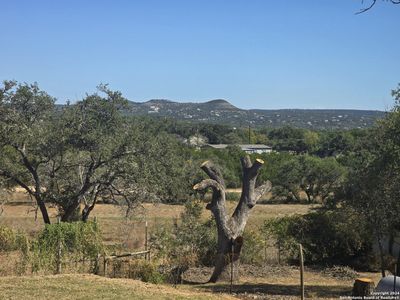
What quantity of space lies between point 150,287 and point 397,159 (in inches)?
265

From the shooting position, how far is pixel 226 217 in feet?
52.1

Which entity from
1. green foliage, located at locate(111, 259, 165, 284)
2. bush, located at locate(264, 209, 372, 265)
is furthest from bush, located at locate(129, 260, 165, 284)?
bush, located at locate(264, 209, 372, 265)

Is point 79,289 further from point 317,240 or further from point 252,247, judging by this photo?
point 317,240

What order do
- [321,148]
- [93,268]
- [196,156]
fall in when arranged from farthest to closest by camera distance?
[321,148] → [196,156] → [93,268]

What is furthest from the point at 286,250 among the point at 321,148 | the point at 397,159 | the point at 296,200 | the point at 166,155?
the point at 321,148

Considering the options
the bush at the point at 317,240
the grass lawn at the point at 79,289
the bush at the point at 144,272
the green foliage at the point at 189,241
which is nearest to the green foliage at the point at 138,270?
the bush at the point at 144,272

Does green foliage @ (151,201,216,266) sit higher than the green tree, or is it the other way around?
the green tree

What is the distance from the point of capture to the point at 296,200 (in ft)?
186

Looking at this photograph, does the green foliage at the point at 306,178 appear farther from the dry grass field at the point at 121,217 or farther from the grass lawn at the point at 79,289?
the grass lawn at the point at 79,289

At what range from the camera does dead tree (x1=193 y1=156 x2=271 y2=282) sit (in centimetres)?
1555

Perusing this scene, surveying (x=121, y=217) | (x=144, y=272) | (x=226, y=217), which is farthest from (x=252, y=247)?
(x=121, y=217)

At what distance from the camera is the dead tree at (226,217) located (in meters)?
15.5

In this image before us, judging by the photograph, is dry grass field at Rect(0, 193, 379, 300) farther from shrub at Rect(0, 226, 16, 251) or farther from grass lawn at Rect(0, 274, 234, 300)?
shrub at Rect(0, 226, 16, 251)

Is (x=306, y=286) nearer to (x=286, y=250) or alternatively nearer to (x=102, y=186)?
(x=286, y=250)
